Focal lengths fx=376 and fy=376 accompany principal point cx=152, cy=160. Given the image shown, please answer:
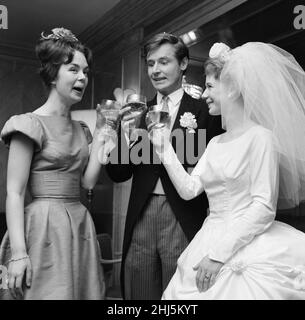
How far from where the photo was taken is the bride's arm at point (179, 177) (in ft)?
3.94

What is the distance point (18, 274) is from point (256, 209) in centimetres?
70

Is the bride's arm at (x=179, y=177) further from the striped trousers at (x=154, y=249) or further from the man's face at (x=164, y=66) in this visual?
the man's face at (x=164, y=66)

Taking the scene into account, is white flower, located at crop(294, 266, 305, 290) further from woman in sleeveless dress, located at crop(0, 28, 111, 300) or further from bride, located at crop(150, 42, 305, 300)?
woman in sleeveless dress, located at crop(0, 28, 111, 300)

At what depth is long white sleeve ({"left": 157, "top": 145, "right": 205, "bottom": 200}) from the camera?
3.93 ft

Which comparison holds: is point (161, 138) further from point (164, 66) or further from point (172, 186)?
point (164, 66)

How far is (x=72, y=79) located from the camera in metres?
1.25

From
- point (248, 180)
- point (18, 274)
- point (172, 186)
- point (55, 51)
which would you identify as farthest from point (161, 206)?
point (55, 51)

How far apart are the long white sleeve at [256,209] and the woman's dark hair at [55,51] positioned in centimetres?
69

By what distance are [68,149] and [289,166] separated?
0.69 meters

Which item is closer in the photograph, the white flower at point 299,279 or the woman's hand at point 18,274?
the white flower at point 299,279

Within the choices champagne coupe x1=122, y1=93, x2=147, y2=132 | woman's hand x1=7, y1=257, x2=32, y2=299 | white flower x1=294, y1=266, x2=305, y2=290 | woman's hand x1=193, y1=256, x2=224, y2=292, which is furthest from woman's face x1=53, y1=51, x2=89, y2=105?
white flower x1=294, y1=266, x2=305, y2=290

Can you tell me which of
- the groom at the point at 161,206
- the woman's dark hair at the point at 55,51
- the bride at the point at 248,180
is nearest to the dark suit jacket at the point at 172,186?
the groom at the point at 161,206
